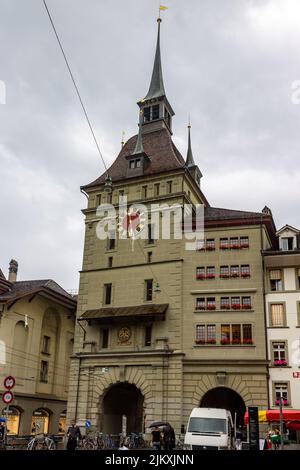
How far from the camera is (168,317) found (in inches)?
1658

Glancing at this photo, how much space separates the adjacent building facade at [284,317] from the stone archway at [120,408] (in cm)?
1197

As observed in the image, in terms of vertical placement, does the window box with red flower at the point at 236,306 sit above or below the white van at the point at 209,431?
above

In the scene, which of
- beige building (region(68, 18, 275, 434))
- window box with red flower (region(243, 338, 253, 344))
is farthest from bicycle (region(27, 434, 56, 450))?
window box with red flower (region(243, 338, 253, 344))

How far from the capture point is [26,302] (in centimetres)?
4938

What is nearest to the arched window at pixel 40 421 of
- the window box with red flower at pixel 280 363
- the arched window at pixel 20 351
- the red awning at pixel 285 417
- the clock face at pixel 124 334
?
the arched window at pixel 20 351

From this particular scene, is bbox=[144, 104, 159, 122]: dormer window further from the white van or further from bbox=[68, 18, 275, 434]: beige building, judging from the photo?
the white van

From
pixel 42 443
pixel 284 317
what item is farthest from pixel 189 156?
pixel 42 443

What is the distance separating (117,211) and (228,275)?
1241cm

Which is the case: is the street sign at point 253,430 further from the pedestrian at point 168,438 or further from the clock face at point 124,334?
the clock face at point 124,334

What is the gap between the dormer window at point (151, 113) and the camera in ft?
191

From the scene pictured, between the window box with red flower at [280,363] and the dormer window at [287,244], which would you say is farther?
the dormer window at [287,244]

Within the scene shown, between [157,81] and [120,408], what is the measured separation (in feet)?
120

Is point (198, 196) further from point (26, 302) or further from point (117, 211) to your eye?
point (26, 302)

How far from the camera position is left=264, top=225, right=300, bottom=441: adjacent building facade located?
37938 millimetres
